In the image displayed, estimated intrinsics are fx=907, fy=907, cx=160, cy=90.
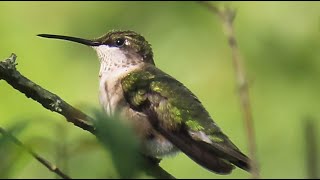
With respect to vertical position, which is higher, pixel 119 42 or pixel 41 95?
pixel 119 42

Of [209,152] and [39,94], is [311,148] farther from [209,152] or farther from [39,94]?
[209,152]

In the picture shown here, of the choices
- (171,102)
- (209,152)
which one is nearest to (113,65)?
(171,102)

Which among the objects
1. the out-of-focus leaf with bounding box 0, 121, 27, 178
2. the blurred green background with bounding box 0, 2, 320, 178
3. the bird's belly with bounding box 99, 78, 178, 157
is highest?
the blurred green background with bounding box 0, 2, 320, 178

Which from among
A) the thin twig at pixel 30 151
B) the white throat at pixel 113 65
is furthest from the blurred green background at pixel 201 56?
the thin twig at pixel 30 151

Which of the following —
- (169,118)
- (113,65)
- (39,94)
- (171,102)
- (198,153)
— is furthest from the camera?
(113,65)

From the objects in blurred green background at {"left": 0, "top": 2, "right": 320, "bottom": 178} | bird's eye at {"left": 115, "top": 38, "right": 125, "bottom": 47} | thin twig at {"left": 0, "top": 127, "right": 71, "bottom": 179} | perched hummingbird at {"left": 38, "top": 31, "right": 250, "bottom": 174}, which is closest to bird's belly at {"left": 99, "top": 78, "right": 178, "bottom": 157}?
perched hummingbird at {"left": 38, "top": 31, "right": 250, "bottom": 174}

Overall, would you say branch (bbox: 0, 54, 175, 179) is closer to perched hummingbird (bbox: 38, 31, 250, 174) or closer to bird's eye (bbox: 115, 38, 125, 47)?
perched hummingbird (bbox: 38, 31, 250, 174)

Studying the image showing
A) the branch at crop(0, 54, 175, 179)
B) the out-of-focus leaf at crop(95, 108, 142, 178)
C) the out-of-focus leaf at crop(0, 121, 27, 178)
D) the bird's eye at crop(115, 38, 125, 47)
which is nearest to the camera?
the out-of-focus leaf at crop(95, 108, 142, 178)
